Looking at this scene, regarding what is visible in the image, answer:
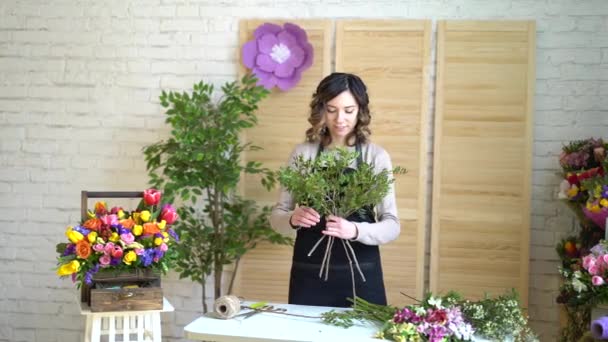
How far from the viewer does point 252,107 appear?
3941 mm

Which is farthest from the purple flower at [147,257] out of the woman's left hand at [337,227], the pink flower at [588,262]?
the pink flower at [588,262]

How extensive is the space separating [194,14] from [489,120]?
171 centimetres

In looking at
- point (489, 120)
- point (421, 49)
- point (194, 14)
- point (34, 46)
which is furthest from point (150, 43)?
point (489, 120)

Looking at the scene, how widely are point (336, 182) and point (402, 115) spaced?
1524 millimetres

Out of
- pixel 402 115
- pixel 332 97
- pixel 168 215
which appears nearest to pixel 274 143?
pixel 402 115

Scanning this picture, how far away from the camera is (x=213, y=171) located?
390cm

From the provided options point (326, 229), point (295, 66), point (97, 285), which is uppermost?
point (295, 66)

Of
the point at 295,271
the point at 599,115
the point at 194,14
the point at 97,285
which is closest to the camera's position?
the point at 97,285

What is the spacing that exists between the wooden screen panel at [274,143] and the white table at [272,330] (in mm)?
1625

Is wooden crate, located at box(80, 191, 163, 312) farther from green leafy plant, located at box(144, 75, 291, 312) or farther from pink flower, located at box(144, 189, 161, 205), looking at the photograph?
green leafy plant, located at box(144, 75, 291, 312)

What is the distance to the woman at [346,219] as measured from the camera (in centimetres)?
Result: 284

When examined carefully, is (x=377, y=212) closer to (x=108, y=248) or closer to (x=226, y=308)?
(x=226, y=308)

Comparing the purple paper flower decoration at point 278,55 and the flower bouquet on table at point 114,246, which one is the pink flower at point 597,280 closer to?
the flower bouquet on table at point 114,246

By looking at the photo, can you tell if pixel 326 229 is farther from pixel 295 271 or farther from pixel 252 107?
pixel 252 107
